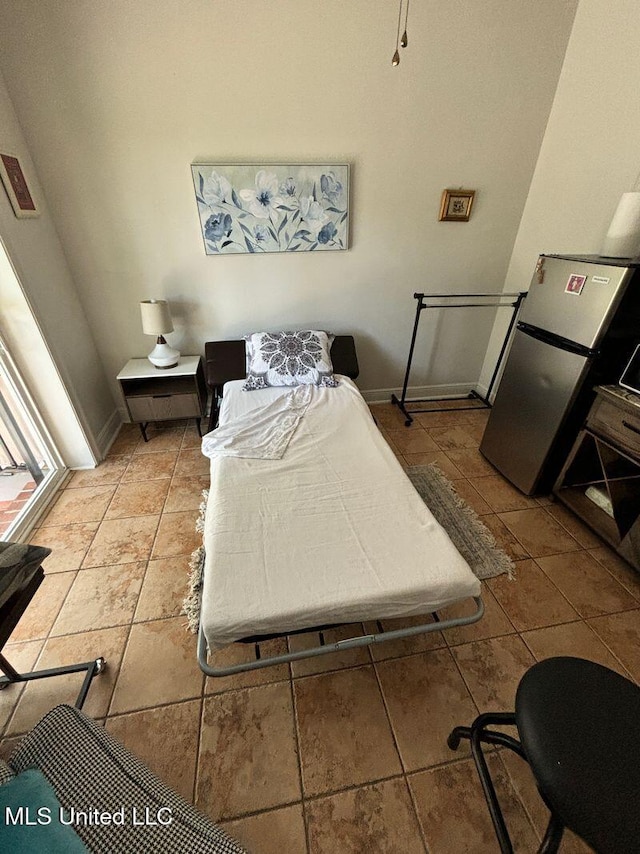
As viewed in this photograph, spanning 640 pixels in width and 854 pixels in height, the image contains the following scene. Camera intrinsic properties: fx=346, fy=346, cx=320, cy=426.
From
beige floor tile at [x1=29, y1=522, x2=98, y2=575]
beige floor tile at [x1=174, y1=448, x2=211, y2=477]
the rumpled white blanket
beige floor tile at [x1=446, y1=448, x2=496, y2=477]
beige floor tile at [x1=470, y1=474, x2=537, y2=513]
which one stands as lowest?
beige floor tile at [x1=29, y1=522, x2=98, y2=575]

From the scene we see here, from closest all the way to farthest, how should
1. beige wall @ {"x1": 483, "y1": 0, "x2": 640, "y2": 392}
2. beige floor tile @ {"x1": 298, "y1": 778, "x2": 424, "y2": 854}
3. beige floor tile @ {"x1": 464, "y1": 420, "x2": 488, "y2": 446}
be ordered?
beige floor tile @ {"x1": 298, "y1": 778, "x2": 424, "y2": 854} < beige wall @ {"x1": 483, "y1": 0, "x2": 640, "y2": 392} < beige floor tile @ {"x1": 464, "y1": 420, "x2": 488, "y2": 446}

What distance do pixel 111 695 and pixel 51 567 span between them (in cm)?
81

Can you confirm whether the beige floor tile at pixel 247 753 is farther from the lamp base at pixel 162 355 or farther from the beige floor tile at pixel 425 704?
the lamp base at pixel 162 355

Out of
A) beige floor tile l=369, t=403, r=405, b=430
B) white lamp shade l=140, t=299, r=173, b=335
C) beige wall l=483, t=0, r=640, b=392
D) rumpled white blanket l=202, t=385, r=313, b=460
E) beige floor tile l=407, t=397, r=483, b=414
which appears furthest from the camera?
beige floor tile l=407, t=397, r=483, b=414

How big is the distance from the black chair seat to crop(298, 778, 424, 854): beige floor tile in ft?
1.64

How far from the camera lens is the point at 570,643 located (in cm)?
148

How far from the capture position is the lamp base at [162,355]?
254 centimetres

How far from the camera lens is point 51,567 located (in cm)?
178

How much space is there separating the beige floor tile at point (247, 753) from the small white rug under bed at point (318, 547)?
1.24ft

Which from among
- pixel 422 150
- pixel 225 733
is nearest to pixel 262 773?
pixel 225 733

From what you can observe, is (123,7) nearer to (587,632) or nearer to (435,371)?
(435,371)

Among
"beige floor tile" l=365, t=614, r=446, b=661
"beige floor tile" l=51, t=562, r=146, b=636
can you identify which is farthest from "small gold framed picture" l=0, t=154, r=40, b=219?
"beige floor tile" l=365, t=614, r=446, b=661

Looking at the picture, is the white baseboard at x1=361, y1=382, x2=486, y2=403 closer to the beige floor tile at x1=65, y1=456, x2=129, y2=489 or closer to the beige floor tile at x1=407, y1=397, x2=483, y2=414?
the beige floor tile at x1=407, y1=397, x2=483, y2=414

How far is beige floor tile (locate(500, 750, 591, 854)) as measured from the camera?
1.01 m
